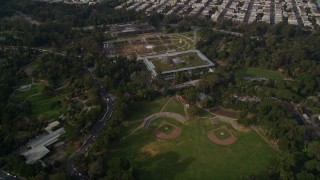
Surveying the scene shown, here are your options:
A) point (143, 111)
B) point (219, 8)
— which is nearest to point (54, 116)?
point (143, 111)

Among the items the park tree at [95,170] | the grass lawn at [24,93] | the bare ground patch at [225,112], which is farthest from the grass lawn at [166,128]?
the grass lawn at [24,93]

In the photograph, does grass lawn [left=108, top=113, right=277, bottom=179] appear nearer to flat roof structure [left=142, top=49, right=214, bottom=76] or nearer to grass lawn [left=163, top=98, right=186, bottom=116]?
grass lawn [left=163, top=98, right=186, bottom=116]

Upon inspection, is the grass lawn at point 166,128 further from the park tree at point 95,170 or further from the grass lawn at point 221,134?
the park tree at point 95,170

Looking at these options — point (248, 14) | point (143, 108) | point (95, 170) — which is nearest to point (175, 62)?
point (143, 108)

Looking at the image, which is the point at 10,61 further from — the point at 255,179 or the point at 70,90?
the point at 255,179

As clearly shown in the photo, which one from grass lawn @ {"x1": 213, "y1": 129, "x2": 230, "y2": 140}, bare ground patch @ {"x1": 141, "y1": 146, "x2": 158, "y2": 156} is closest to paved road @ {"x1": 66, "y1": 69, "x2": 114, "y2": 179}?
bare ground patch @ {"x1": 141, "y1": 146, "x2": 158, "y2": 156}

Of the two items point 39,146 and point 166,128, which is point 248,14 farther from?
point 39,146
